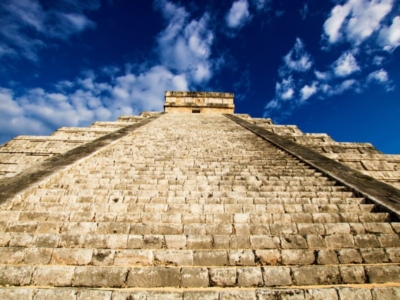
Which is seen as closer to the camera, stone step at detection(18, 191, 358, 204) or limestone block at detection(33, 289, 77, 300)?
limestone block at detection(33, 289, 77, 300)

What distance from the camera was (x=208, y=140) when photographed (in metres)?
8.14

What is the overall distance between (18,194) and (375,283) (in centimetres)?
490

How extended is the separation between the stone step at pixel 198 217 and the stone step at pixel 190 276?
86 centimetres

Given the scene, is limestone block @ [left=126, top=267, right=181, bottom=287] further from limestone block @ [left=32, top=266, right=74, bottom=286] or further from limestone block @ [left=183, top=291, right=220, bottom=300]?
limestone block @ [left=32, top=266, right=74, bottom=286]

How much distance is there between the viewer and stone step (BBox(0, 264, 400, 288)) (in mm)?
2398

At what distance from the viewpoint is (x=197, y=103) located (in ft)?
55.3

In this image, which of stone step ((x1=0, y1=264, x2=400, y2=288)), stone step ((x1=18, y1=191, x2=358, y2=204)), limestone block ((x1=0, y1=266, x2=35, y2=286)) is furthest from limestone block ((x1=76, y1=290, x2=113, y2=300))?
stone step ((x1=18, y1=191, x2=358, y2=204))

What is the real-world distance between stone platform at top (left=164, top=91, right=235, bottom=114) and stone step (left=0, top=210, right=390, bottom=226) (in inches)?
538

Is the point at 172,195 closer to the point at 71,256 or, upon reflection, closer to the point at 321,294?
the point at 71,256

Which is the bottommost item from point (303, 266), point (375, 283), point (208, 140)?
point (375, 283)

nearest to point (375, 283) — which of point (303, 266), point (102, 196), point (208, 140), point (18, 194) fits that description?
point (303, 266)

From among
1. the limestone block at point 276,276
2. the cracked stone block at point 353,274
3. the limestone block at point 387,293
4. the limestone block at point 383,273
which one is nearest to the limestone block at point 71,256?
the limestone block at point 276,276

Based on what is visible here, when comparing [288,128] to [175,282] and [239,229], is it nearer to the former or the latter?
[239,229]

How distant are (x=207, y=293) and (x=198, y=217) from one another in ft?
4.05
